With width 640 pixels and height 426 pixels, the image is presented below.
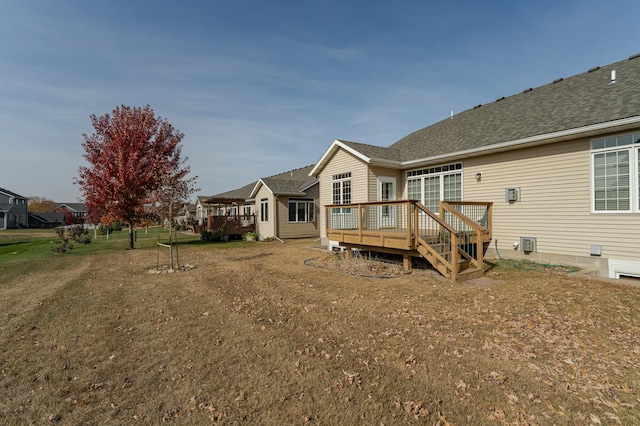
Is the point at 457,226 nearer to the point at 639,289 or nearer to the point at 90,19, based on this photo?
the point at 639,289

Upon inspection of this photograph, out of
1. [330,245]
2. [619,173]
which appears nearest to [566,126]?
[619,173]

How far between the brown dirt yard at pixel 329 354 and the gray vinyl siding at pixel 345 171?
5.67m

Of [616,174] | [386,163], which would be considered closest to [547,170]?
[616,174]

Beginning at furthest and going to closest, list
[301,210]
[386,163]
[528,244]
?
[301,210], [386,163], [528,244]

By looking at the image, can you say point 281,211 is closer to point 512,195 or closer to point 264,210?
point 264,210

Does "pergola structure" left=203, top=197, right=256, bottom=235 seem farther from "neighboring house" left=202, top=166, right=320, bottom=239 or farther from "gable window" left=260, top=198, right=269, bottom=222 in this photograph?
"gable window" left=260, top=198, right=269, bottom=222

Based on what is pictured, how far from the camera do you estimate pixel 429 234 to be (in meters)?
8.37

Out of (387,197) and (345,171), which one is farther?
(345,171)

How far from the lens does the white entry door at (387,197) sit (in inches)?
435

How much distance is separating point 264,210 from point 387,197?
1075 centimetres

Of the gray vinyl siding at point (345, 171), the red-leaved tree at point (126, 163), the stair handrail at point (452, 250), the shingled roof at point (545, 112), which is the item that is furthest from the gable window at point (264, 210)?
the stair handrail at point (452, 250)

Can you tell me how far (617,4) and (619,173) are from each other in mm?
7068

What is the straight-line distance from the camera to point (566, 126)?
7652 millimetres

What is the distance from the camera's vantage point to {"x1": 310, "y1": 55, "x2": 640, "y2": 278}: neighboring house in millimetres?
7016
